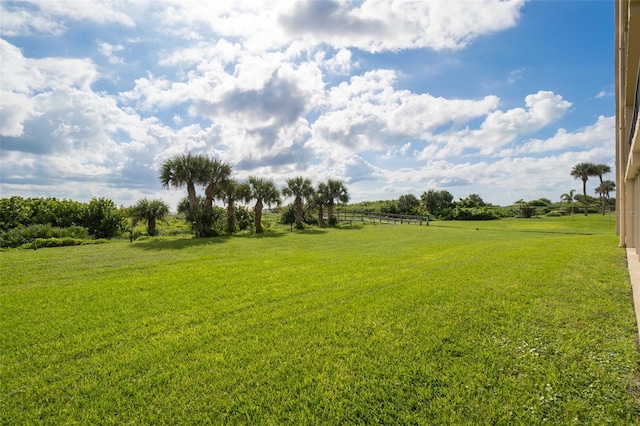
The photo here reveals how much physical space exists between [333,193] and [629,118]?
26.1 meters

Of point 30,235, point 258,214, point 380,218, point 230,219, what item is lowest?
point 30,235

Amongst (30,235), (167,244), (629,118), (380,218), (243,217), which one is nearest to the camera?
(629,118)

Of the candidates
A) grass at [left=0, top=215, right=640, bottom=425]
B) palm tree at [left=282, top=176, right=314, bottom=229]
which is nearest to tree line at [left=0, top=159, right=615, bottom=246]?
palm tree at [left=282, top=176, right=314, bottom=229]

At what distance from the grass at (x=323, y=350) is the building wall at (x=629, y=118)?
3.36m

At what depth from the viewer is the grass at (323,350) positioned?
9.18 feet

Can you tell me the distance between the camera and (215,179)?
74.1ft

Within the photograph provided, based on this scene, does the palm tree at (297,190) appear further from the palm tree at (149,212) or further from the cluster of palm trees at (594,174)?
the cluster of palm trees at (594,174)

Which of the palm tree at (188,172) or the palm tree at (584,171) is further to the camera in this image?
the palm tree at (584,171)

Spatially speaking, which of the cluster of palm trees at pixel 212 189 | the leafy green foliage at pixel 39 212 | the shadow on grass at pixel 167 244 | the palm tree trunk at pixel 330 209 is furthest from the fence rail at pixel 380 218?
the leafy green foliage at pixel 39 212

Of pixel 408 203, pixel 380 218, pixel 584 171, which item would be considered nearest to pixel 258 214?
pixel 380 218

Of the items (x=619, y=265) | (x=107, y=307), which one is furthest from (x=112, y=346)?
(x=619, y=265)

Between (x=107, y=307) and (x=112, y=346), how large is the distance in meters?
2.03

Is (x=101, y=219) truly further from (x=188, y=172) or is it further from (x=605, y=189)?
(x=605, y=189)

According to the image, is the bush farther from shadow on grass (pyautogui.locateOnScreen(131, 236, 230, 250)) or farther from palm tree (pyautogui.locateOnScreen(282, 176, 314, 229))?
palm tree (pyautogui.locateOnScreen(282, 176, 314, 229))
